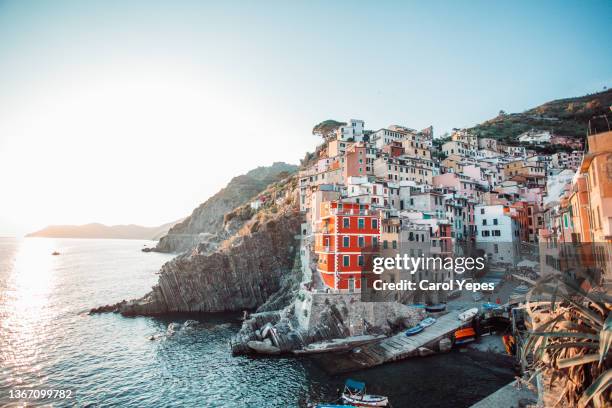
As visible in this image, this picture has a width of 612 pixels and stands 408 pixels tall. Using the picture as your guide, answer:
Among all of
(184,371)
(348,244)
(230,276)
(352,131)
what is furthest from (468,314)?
(352,131)

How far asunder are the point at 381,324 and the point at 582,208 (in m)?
26.8

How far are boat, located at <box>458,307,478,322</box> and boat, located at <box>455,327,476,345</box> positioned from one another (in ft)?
4.37

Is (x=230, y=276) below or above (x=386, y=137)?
below

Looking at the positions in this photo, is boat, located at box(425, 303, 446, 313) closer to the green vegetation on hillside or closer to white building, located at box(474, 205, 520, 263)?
white building, located at box(474, 205, 520, 263)

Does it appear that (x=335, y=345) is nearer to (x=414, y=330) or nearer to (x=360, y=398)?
(x=414, y=330)

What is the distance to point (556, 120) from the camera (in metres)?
150

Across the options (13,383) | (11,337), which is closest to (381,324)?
(13,383)

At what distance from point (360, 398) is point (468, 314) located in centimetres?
2208

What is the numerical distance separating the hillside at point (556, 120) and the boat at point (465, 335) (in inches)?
4258

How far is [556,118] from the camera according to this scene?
15412 centimetres

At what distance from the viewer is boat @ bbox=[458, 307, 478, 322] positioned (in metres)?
41.7

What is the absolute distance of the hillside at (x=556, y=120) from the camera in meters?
135

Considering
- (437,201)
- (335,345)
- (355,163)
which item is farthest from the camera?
(355,163)

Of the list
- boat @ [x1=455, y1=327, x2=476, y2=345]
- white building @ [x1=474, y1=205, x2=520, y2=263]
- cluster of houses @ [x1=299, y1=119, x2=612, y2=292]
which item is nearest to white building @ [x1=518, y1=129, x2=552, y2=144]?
cluster of houses @ [x1=299, y1=119, x2=612, y2=292]
